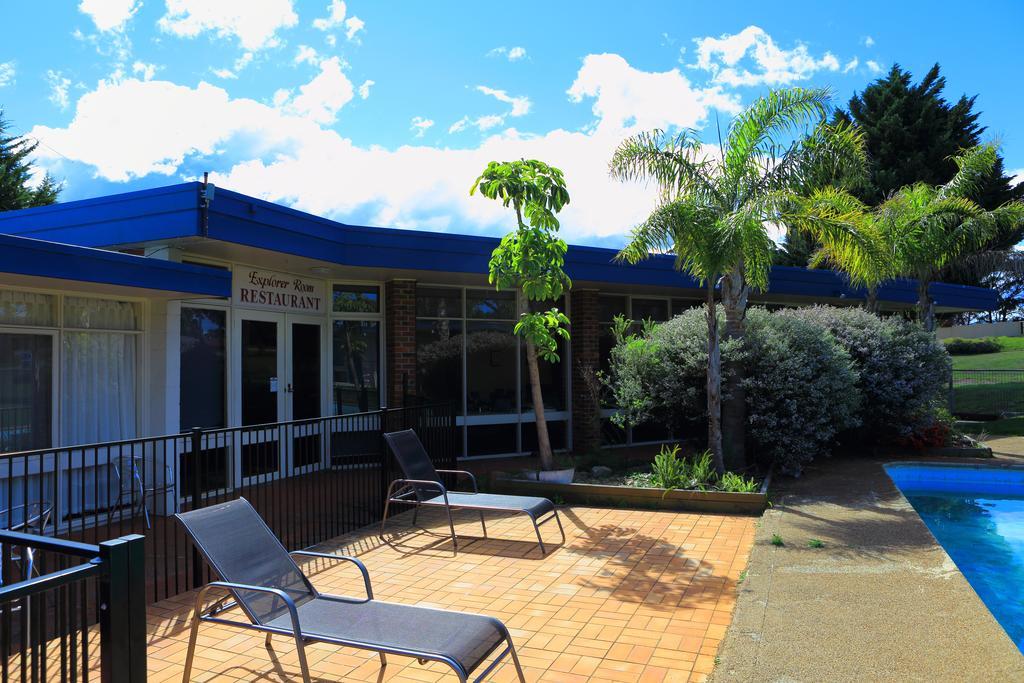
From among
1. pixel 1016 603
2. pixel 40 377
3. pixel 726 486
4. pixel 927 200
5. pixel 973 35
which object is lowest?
pixel 1016 603

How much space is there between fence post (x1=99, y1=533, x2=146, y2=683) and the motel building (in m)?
2.97

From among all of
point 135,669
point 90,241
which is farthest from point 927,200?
point 135,669

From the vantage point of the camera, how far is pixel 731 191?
376 inches

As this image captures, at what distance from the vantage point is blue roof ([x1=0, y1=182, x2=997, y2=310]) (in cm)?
769

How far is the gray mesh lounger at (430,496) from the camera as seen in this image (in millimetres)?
6609

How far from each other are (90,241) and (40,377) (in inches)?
70.0

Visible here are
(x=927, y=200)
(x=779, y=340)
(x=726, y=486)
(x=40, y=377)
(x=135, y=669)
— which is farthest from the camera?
(x=927, y=200)

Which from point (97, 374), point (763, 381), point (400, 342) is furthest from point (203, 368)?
point (763, 381)

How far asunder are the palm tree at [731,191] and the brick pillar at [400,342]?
3.50 metres

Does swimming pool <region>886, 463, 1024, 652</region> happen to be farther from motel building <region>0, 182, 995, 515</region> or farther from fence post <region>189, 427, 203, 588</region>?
fence post <region>189, 427, 203, 588</region>

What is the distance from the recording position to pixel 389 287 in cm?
1125

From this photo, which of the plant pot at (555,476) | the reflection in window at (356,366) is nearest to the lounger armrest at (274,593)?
the plant pot at (555,476)

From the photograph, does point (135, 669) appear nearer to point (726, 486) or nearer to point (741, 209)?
point (726, 486)

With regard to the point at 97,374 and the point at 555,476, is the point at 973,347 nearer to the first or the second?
the point at 555,476
